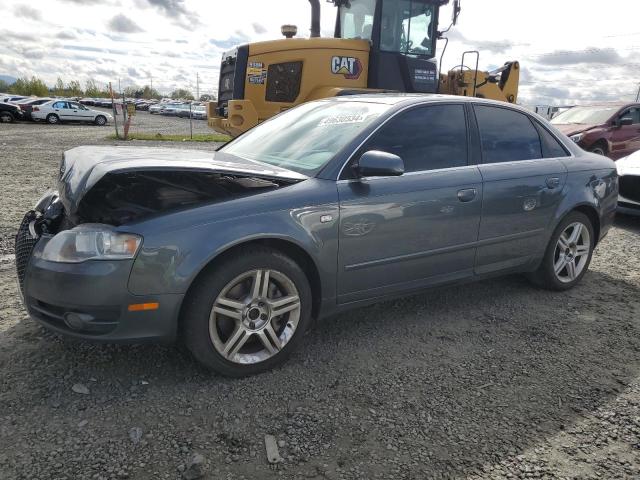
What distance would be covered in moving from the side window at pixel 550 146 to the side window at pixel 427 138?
887mm

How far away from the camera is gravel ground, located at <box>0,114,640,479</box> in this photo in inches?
86.4

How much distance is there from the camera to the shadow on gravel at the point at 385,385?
7.72ft

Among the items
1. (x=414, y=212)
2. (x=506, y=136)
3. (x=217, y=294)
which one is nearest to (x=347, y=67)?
(x=506, y=136)

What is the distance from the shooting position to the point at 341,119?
3.52 m

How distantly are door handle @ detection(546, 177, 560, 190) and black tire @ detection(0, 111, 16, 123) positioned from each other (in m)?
30.5

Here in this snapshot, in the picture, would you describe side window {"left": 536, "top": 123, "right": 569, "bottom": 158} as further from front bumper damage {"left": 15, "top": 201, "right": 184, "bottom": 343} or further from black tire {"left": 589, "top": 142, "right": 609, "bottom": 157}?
black tire {"left": 589, "top": 142, "right": 609, "bottom": 157}

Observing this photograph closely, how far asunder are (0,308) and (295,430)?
2.40m

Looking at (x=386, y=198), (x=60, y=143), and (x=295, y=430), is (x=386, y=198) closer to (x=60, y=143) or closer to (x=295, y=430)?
(x=295, y=430)

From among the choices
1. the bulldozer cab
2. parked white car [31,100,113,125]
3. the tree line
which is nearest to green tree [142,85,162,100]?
the tree line

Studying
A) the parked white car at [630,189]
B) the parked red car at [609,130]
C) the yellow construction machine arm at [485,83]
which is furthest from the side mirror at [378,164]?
the parked red car at [609,130]

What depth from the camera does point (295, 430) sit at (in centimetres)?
241

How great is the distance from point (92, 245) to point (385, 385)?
1.71m

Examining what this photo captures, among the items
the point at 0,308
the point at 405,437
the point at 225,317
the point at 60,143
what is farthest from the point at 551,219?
the point at 60,143

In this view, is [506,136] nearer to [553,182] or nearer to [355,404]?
[553,182]
